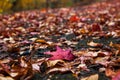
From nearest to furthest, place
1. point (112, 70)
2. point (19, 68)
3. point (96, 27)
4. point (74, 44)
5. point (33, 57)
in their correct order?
point (112, 70) → point (19, 68) → point (33, 57) → point (74, 44) → point (96, 27)

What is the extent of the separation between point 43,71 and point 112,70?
0.43 m

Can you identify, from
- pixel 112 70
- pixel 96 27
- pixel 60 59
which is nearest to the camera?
pixel 112 70

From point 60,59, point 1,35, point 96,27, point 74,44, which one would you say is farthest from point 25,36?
point 60,59

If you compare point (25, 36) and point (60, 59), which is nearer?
point (60, 59)

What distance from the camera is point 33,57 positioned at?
2.79m

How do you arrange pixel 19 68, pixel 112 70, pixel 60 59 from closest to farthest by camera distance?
1. pixel 112 70
2. pixel 19 68
3. pixel 60 59

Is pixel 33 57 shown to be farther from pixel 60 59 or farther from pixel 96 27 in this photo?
pixel 96 27

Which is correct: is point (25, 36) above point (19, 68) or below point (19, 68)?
below

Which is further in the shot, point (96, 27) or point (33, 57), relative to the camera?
point (96, 27)

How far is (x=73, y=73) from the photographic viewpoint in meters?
2.14

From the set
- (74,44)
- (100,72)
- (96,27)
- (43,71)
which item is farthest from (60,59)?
(96,27)

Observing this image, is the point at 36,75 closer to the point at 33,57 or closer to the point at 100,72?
the point at 100,72

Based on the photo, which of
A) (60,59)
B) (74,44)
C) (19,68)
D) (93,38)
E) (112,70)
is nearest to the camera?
(112,70)

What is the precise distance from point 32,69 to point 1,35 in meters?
2.30
